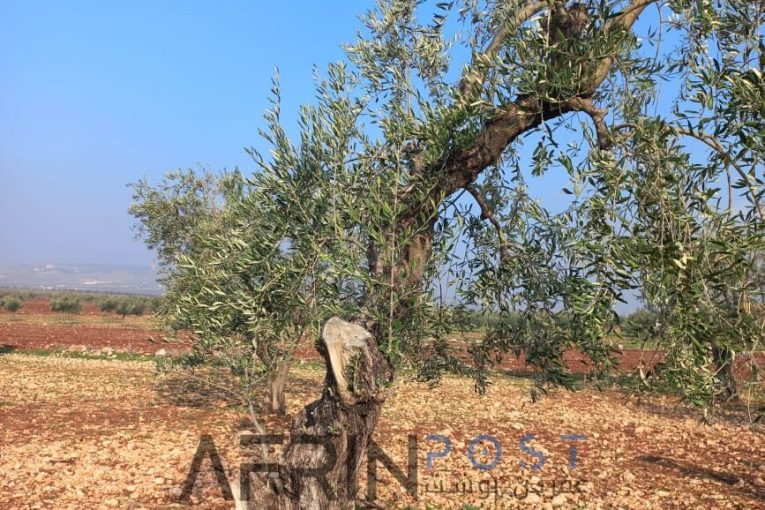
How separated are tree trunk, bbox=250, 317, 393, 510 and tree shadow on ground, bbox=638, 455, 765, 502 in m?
9.31

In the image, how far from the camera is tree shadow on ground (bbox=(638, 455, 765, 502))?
12.0 meters

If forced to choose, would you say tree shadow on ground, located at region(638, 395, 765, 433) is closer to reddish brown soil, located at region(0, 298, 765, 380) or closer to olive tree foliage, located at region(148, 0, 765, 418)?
reddish brown soil, located at region(0, 298, 765, 380)

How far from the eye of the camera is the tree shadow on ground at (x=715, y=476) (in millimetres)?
11961

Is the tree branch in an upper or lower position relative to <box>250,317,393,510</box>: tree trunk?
upper

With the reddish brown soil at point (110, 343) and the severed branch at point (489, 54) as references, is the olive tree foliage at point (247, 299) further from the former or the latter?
the reddish brown soil at point (110, 343)

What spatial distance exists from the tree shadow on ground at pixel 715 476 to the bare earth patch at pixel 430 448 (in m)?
0.03

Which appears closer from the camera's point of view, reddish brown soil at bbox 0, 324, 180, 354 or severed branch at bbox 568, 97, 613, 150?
severed branch at bbox 568, 97, 613, 150

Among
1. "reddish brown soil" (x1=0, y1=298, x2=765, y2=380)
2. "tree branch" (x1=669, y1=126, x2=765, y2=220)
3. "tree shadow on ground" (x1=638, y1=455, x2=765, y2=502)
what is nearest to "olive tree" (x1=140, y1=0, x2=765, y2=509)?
"tree branch" (x1=669, y1=126, x2=765, y2=220)

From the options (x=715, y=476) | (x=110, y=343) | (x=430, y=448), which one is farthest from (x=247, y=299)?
(x=110, y=343)

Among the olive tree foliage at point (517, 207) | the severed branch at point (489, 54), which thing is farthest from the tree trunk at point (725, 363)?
the severed branch at point (489, 54)

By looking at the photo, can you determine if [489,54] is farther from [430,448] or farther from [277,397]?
[277,397]

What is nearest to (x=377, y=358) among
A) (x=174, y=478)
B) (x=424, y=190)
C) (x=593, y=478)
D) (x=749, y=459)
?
(x=424, y=190)

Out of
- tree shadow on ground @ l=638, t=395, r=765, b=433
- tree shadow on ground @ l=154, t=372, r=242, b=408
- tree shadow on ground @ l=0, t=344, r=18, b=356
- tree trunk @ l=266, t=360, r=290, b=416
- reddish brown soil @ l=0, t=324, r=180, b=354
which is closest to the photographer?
tree trunk @ l=266, t=360, r=290, b=416

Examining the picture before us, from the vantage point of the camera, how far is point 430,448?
1438 cm
